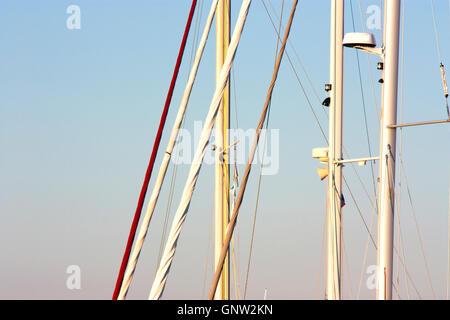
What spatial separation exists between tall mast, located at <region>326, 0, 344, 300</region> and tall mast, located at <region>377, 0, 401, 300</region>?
5.85m

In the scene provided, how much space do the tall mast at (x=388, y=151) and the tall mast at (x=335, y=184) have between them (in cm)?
585

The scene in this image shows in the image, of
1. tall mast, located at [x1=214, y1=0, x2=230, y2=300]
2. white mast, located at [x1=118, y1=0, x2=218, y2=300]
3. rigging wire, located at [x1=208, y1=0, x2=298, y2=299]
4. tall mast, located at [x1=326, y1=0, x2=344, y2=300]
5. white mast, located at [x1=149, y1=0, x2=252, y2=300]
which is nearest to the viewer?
white mast, located at [x1=149, y1=0, x2=252, y2=300]

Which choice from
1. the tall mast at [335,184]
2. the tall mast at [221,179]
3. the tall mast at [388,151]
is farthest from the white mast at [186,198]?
the tall mast at [221,179]

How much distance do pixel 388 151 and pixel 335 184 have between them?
20.2ft

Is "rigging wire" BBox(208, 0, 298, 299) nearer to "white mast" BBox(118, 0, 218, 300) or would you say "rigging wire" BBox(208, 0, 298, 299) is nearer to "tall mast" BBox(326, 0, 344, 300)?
"white mast" BBox(118, 0, 218, 300)

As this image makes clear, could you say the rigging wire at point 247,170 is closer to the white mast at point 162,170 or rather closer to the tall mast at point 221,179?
the white mast at point 162,170

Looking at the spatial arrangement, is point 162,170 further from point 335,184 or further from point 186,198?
point 335,184

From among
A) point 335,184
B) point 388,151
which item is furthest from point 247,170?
point 335,184

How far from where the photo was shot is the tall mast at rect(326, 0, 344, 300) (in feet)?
102

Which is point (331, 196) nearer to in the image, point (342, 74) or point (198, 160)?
point (342, 74)

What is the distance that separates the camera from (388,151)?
83.0 feet

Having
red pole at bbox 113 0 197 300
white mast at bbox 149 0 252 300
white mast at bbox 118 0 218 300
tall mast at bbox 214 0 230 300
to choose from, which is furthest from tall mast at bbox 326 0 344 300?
white mast at bbox 149 0 252 300

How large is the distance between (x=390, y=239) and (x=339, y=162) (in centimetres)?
673
